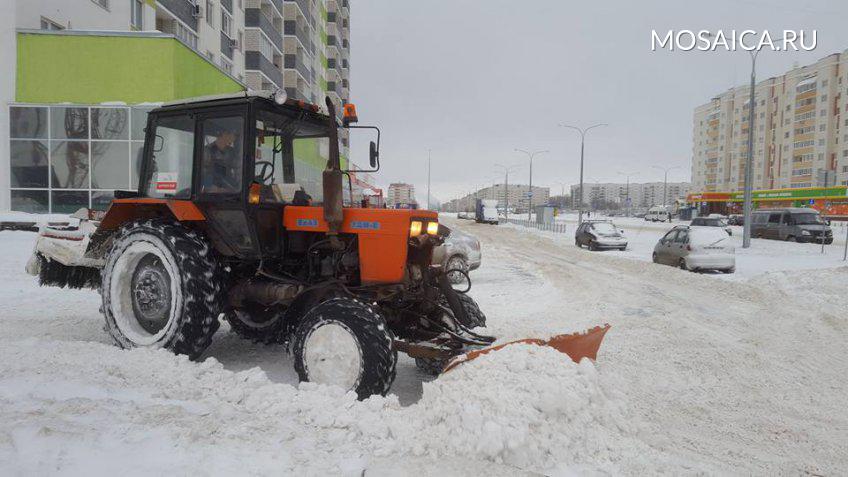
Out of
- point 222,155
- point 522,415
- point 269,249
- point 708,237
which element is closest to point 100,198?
point 222,155

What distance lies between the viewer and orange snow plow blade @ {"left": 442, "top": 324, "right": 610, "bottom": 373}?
3852 millimetres

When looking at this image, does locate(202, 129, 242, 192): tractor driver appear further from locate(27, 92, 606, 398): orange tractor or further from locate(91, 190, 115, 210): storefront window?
locate(91, 190, 115, 210): storefront window

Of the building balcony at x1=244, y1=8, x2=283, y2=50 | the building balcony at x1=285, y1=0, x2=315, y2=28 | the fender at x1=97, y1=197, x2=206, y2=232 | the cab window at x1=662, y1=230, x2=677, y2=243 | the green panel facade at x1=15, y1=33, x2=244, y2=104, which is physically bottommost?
the cab window at x1=662, y1=230, x2=677, y2=243

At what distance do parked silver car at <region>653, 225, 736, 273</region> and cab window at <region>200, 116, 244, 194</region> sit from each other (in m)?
14.2

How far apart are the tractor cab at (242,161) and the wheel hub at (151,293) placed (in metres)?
0.63

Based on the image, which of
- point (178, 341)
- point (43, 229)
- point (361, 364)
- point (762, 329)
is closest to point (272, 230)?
point (178, 341)

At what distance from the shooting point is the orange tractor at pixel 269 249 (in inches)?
173

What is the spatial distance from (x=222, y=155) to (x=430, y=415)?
3.11 meters

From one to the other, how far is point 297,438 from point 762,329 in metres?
7.27

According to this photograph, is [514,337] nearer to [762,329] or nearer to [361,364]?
[361,364]

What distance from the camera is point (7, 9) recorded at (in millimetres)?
15680

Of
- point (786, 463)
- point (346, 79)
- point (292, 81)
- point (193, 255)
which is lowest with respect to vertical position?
point (786, 463)

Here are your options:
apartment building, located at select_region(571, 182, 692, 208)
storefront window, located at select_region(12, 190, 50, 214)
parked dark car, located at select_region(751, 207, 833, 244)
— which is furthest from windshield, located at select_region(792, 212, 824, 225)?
apartment building, located at select_region(571, 182, 692, 208)

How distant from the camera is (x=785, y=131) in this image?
273ft
